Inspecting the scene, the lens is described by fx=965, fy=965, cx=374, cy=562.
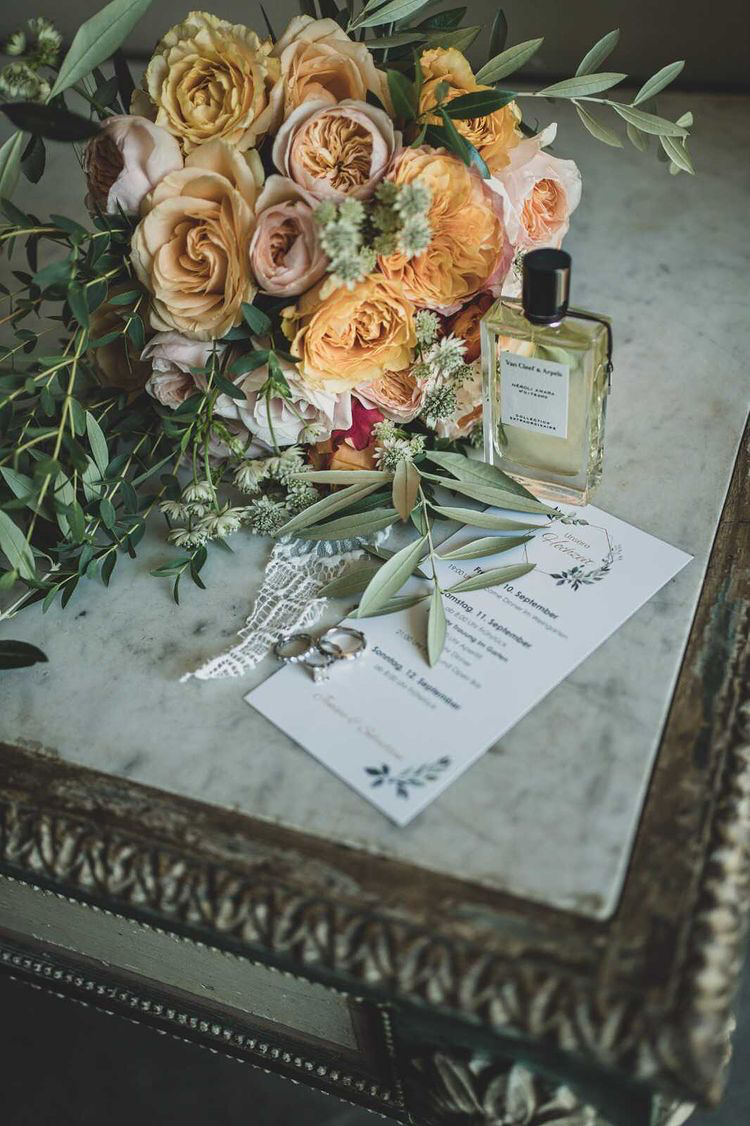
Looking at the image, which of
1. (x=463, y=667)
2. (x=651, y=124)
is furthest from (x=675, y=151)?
(x=463, y=667)

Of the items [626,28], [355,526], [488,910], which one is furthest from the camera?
[626,28]

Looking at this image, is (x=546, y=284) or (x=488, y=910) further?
A: (x=546, y=284)

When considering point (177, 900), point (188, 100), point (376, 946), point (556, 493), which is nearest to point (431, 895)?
point (376, 946)

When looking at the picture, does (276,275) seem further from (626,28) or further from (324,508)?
(626,28)

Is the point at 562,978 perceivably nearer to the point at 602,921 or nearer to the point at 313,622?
the point at 602,921

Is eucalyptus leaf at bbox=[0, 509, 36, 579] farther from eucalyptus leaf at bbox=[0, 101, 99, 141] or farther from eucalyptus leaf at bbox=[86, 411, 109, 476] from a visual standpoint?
eucalyptus leaf at bbox=[0, 101, 99, 141]

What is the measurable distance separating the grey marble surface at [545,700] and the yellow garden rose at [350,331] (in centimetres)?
17

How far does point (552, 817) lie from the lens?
1.88ft

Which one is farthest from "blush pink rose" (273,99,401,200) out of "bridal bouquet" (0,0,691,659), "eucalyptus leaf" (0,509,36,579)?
"eucalyptus leaf" (0,509,36,579)

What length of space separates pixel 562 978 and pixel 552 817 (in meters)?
0.10

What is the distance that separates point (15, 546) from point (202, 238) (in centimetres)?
25

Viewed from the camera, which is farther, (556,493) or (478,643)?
(556,493)

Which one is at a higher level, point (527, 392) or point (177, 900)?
point (527, 392)

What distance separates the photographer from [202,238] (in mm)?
668
